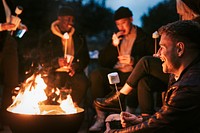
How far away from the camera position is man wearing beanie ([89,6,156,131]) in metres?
4.19

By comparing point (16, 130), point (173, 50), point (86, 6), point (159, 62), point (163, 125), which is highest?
point (86, 6)

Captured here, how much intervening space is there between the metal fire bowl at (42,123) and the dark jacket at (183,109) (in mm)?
877

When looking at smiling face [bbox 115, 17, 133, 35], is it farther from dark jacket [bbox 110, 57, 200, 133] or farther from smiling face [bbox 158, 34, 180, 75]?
dark jacket [bbox 110, 57, 200, 133]

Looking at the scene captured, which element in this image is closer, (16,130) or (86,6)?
(16,130)

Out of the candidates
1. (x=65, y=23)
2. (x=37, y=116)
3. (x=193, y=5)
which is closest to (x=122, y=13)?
(x=65, y=23)

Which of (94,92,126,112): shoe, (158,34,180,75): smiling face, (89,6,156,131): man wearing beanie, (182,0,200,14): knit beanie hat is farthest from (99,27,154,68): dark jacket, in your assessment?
(158,34,180,75): smiling face

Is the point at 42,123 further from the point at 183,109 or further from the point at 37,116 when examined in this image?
the point at 183,109

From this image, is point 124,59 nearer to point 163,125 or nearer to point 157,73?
point 157,73

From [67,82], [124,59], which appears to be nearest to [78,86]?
[67,82]

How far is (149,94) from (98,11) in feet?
49.4

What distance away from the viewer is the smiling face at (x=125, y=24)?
4387 millimetres

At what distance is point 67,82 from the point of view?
4340 mm

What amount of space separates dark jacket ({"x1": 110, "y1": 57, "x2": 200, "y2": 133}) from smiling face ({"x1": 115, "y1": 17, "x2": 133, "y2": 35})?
251 cm

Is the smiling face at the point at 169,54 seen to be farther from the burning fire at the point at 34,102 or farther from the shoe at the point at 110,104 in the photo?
the shoe at the point at 110,104
